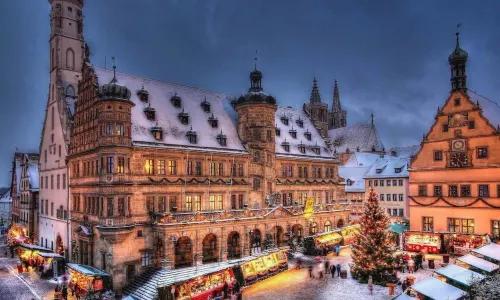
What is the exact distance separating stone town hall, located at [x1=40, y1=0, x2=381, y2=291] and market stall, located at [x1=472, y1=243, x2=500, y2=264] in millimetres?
23421

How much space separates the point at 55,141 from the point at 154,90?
52.6ft

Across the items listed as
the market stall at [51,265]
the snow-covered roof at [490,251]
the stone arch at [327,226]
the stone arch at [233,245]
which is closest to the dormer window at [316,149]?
the stone arch at [327,226]

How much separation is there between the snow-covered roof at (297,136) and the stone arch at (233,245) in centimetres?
1538

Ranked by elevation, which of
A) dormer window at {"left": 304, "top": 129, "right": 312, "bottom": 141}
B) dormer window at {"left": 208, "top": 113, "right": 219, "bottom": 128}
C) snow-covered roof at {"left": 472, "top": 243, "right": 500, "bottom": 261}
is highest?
dormer window at {"left": 208, "top": 113, "right": 219, "bottom": 128}

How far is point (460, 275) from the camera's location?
3062 cm

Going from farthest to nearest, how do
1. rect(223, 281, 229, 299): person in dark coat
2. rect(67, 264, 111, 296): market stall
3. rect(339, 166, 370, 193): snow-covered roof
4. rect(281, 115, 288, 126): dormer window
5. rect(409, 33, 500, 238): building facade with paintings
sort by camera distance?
1. rect(339, 166, 370, 193): snow-covered roof
2. rect(281, 115, 288, 126): dormer window
3. rect(409, 33, 500, 238): building facade with paintings
4. rect(67, 264, 111, 296): market stall
5. rect(223, 281, 229, 299): person in dark coat

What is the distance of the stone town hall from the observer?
42.2 m

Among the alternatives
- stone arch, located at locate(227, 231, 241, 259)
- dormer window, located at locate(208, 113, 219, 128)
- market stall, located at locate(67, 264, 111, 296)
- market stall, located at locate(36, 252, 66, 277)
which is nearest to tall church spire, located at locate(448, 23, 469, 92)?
dormer window, located at locate(208, 113, 219, 128)

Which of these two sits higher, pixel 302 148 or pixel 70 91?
pixel 70 91

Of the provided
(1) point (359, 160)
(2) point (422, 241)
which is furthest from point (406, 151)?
(2) point (422, 241)

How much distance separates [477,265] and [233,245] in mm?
26071

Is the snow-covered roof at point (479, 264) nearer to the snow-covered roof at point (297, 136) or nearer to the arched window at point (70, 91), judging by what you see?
the snow-covered roof at point (297, 136)

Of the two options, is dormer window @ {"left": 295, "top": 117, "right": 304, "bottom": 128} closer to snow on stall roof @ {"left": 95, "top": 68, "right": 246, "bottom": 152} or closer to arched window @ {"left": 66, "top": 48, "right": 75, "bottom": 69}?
snow on stall roof @ {"left": 95, "top": 68, "right": 246, "bottom": 152}

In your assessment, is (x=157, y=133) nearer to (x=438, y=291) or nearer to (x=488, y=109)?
(x=438, y=291)
